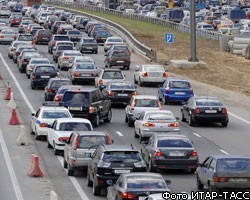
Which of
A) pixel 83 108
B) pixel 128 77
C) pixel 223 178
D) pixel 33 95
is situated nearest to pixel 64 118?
pixel 83 108

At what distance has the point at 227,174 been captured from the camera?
2536 centimetres

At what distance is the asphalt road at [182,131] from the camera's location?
28797mm

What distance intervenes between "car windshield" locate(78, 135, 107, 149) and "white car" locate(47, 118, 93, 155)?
357 centimetres

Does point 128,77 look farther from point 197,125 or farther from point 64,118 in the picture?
point 64,118

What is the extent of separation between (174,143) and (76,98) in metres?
12.6

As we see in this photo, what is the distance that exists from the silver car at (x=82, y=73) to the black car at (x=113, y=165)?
30365mm

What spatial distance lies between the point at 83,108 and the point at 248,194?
17.8 meters

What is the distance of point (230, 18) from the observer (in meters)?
126

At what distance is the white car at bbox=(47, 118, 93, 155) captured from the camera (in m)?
34.2

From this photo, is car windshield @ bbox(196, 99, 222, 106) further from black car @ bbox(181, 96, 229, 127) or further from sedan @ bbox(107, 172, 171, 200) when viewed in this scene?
sedan @ bbox(107, 172, 171, 200)

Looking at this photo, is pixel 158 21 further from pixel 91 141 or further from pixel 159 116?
pixel 91 141

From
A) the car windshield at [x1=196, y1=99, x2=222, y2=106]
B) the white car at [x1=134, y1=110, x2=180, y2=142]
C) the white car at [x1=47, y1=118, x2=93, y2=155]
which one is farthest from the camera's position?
the car windshield at [x1=196, y1=99, x2=222, y2=106]

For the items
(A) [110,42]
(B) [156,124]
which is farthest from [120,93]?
(A) [110,42]

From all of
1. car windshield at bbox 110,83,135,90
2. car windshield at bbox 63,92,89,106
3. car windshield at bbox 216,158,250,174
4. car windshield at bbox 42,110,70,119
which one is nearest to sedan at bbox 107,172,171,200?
car windshield at bbox 216,158,250,174
